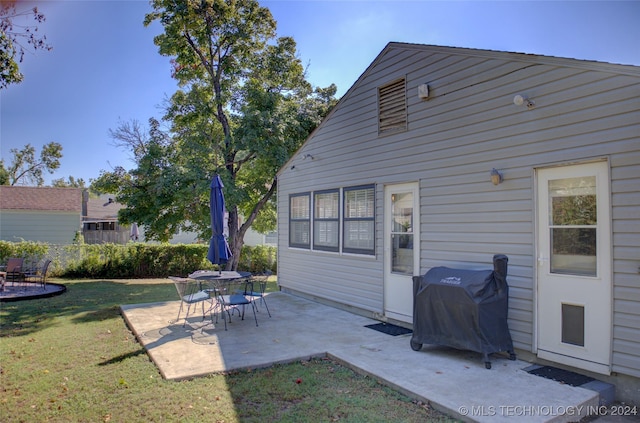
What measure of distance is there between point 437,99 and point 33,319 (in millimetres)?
7969

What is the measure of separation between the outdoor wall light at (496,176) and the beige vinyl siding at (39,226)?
1850 centimetres

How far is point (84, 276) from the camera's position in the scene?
1341 centimetres

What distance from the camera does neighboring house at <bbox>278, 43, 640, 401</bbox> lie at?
3645 mm

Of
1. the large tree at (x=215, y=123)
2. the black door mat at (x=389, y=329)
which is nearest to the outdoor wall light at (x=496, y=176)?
the black door mat at (x=389, y=329)

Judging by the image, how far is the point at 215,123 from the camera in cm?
1416

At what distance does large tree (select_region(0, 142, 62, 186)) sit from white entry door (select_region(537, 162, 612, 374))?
40.0 m

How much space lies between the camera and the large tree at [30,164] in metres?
33.6

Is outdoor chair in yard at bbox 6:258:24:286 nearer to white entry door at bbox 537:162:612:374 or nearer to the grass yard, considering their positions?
the grass yard

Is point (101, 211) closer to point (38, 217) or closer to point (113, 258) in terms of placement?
point (38, 217)

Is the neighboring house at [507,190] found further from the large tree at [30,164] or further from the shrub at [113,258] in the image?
the large tree at [30,164]

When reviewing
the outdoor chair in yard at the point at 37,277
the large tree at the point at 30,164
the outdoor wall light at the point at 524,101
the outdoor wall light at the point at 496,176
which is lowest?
the outdoor chair in yard at the point at 37,277

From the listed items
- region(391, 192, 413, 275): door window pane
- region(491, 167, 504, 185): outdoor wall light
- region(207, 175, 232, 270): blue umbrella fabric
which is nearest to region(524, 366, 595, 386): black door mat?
region(491, 167, 504, 185): outdoor wall light

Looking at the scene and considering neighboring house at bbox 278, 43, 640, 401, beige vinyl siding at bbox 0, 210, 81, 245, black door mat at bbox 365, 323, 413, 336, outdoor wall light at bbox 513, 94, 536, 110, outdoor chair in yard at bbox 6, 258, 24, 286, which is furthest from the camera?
beige vinyl siding at bbox 0, 210, 81, 245

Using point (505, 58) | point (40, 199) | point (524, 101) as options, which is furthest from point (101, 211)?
point (524, 101)
